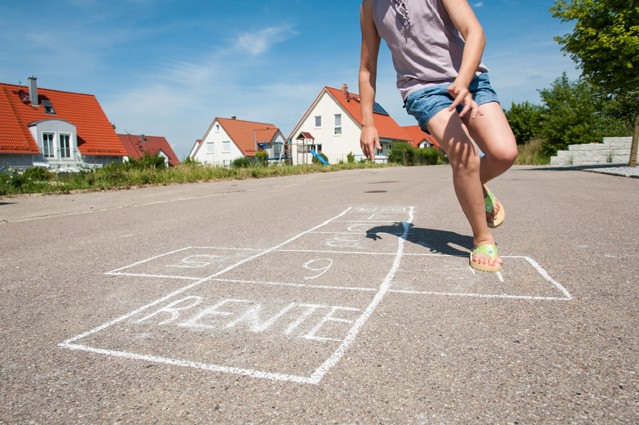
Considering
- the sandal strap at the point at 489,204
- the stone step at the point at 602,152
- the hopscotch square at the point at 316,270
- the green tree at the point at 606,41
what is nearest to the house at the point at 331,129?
the stone step at the point at 602,152

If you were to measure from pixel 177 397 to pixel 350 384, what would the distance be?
0.60 m

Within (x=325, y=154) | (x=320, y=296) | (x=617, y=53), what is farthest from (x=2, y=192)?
(x=325, y=154)

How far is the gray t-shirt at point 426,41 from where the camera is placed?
3082 mm

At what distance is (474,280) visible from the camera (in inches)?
110

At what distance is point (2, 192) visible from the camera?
10.6 metres

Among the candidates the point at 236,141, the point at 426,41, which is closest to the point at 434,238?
the point at 426,41

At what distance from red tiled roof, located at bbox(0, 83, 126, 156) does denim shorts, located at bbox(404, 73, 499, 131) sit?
A: 27.5 metres

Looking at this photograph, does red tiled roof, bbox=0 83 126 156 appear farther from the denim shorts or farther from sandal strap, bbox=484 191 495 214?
sandal strap, bbox=484 191 495 214

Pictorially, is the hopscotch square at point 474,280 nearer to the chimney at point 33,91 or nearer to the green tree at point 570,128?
the green tree at point 570,128

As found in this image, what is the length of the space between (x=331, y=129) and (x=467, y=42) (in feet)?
118

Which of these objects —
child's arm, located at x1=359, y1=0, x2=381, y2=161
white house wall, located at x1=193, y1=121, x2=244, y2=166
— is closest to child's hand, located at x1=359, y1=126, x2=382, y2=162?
child's arm, located at x1=359, y1=0, x2=381, y2=161

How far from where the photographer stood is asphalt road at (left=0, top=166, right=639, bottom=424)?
1.46 metres

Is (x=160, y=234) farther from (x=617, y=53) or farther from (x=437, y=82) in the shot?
(x=617, y=53)

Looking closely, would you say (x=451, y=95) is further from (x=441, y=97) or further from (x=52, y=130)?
(x=52, y=130)
